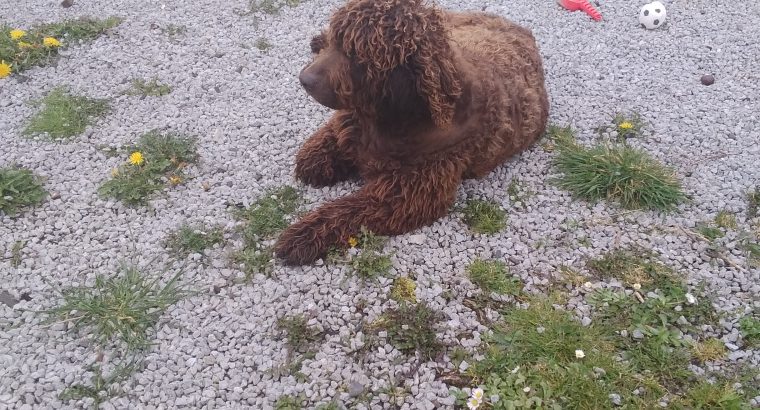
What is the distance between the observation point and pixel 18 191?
13.6ft

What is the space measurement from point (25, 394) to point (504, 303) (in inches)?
105

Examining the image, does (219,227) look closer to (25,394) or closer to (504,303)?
(25,394)

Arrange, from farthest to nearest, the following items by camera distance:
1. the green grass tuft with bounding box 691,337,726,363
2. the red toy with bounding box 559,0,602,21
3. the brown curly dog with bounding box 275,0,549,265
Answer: the red toy with bounding box 559,0,602,21 → the green grass tuft with bounding box 691,337,726,363 → the brown curly dog with bounding box 275,0,549,265

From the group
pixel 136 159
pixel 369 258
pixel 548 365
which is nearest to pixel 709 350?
pixel 548 365

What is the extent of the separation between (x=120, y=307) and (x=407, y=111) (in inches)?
78.4

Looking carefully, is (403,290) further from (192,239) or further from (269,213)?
(192,239)

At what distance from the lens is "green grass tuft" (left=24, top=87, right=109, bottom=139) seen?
15.6ft

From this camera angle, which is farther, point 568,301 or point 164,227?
point 164,227

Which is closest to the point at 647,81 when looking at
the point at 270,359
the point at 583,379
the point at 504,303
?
the point at 504,303

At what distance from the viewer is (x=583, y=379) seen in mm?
3133

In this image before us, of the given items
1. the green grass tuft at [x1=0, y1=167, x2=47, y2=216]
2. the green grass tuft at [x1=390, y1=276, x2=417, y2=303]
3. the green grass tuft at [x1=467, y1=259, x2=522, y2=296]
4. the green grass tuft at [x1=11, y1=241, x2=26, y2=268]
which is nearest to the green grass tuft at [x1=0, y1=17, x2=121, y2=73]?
the green grass tuft at [x1=0, y1=167, x2=47, y2=216]

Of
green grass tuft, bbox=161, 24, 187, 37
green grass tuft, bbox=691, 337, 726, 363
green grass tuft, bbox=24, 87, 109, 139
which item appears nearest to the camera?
green grass tuft, bbox=691, 337, 726, 363

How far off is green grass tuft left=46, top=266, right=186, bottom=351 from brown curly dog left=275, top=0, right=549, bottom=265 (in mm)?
771

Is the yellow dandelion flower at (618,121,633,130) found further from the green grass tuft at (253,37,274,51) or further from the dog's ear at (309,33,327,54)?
the green grass tuft at (253,37,274,51)
